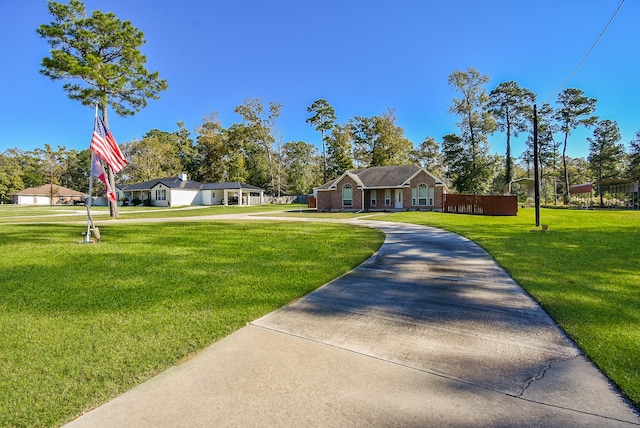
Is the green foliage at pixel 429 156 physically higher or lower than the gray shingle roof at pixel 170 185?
higher

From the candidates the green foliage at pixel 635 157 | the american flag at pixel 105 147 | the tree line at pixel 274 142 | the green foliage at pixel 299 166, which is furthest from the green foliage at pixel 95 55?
the green foliage at pixel 635 157

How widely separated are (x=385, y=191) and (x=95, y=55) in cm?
2527

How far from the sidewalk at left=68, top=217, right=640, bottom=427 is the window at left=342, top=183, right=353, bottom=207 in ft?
93.5

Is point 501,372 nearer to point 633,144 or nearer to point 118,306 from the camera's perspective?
point 118,306

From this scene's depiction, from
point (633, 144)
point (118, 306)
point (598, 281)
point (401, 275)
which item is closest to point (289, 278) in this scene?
point (401, 275)

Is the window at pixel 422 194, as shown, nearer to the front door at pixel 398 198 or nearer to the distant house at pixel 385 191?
the distant house at pixel 385 191

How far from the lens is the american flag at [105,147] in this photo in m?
8.87

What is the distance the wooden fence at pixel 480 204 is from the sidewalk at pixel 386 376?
21319mm

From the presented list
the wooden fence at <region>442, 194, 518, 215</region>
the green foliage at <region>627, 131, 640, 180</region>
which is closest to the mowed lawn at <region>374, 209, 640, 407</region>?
the wooden fence at <region>442, 194, 518, 215</region>

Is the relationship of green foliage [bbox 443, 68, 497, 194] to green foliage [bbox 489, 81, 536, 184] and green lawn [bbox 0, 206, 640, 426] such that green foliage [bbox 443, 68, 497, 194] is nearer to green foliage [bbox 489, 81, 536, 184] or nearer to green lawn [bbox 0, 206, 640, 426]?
green foliage [bbox 489, 81, 536, 184]

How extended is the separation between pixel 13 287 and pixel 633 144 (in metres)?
62.5

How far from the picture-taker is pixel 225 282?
5.55 m

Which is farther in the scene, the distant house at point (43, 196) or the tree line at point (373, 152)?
the distant house at point (43, 196)

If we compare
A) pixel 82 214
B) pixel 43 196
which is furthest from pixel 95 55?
pixel 43 196
